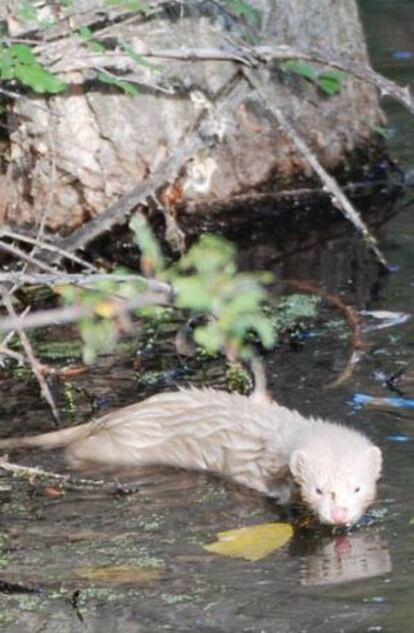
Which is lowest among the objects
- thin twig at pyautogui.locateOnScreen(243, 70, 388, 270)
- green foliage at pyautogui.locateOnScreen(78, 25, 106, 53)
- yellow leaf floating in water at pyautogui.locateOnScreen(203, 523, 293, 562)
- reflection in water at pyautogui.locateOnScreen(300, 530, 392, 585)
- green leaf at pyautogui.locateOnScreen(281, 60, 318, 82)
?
reflection in water at pyautogui.locateOnScreen(300, 530, 392, 585)

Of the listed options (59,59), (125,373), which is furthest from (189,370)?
(59,59)

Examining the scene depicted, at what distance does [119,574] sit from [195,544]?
365 mm

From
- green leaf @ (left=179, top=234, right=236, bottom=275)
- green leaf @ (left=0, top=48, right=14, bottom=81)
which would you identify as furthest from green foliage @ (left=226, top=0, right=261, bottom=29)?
green leaf @ (left=179, top=234, right=236, bottom=275)

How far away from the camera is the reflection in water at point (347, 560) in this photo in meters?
6.23

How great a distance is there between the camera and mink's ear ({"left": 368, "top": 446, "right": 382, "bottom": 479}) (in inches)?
275

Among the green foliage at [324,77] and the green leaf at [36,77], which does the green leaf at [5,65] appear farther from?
the green foliage at [324,77]

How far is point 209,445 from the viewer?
305 inches

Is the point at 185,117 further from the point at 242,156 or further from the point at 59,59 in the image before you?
the point at 59,59

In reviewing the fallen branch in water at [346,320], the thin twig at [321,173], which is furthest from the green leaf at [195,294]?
the thin twig at [321,173]

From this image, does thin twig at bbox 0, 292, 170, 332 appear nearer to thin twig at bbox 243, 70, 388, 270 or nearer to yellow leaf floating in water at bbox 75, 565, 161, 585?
yellow leaf floating in water at bbox 75, 565, 161, 585

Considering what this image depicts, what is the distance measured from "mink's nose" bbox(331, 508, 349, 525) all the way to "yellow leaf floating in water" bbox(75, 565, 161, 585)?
864mm

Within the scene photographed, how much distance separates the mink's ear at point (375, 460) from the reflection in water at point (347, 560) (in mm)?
309

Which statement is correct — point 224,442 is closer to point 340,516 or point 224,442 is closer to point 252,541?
point 340,516

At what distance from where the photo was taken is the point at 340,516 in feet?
22.5
